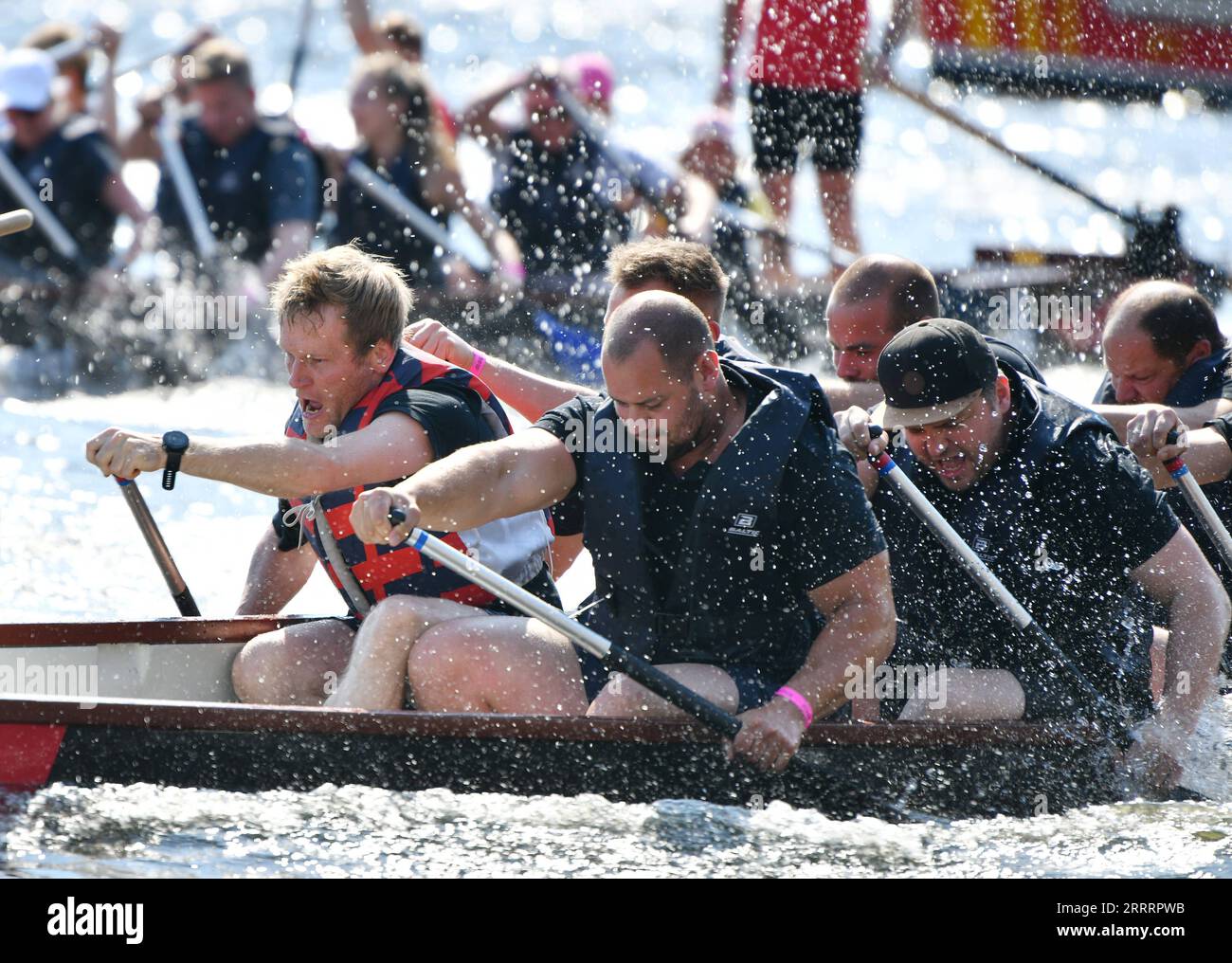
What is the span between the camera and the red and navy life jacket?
4516mm

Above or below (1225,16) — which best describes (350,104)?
below

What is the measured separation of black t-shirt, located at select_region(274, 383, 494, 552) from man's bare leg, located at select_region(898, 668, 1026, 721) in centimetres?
121

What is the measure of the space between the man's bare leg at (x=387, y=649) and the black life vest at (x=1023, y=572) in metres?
1.16

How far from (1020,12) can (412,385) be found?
8765mm

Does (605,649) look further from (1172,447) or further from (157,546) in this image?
(1172,447)

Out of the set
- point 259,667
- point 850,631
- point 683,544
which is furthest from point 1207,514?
point 259,667

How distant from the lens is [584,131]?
10.4 m

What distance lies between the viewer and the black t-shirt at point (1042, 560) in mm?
4461

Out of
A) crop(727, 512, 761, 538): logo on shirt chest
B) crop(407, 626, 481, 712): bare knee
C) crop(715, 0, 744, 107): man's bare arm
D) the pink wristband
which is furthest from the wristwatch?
crop(715, 0, 744, 107): man's bare arm

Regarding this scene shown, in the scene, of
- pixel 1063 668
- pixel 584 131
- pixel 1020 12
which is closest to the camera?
pixel 1063 668

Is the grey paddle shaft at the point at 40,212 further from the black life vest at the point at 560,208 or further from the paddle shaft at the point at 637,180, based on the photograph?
the paddle shaft at the point at 637,180

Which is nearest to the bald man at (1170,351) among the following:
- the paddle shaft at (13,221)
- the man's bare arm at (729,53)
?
the paddle shaft at (13,221)
